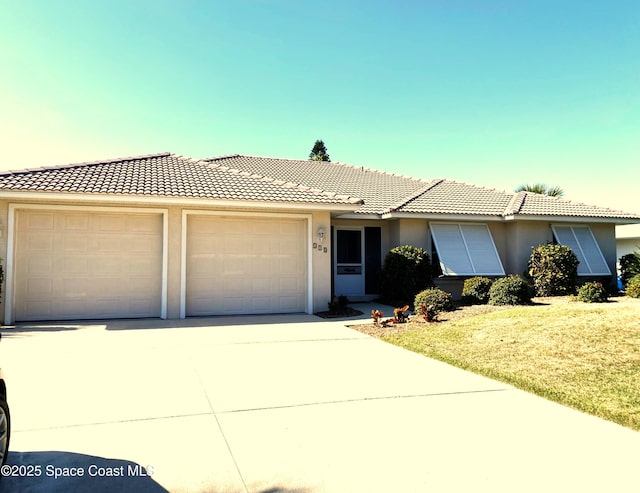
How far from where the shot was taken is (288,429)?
4055 mm

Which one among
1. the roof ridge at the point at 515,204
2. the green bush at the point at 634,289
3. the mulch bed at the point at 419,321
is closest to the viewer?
the mulch bed at the point at 419,321

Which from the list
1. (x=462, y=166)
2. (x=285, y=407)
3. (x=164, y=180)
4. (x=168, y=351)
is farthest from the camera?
(x=462, y=166)

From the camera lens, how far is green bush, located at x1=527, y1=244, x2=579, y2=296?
14.6 meters

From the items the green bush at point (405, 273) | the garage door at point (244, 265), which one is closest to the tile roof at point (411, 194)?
the green bush at point (405, 273)

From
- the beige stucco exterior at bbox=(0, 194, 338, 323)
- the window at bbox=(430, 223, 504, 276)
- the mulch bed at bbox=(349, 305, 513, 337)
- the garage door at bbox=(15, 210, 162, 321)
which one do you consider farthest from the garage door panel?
the window at bbox=(430, 223, 504, 276)

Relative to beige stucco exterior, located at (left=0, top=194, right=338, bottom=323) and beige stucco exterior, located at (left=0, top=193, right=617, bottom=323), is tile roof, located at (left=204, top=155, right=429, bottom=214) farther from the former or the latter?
beige stucco exterior, located at (left=0, top=194, right=338, bottom=323)

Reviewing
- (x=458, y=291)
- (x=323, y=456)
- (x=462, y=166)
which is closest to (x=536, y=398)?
(x=323, y=456)

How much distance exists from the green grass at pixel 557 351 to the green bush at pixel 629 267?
8.40 meters

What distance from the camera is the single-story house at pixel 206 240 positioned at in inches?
411

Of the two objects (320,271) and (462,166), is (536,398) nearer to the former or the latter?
(320,271)

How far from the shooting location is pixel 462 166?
23812 mm

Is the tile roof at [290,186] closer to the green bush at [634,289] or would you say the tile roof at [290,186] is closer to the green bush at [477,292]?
the green bush at [477,292]

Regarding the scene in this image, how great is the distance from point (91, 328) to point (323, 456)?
8.12 meters

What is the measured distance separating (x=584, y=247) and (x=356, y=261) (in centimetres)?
952
